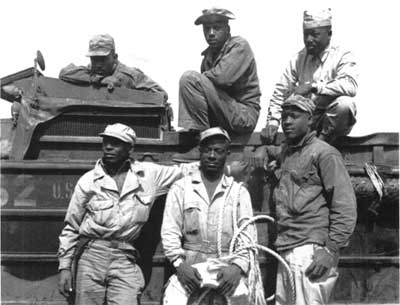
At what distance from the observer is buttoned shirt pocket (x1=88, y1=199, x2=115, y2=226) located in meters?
5.23

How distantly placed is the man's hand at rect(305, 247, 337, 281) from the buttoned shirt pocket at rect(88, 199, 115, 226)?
1.54 metres

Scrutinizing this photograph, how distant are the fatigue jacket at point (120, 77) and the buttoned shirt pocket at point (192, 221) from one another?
69.2 inches

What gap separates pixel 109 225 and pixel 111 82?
1.72 m

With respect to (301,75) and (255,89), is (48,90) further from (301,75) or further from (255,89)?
(301,75)

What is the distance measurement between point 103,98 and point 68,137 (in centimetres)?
51

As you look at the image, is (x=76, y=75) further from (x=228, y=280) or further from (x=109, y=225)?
(x=228, y=280)

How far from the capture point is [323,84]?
234 inches

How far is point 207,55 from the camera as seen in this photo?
6.42 meters

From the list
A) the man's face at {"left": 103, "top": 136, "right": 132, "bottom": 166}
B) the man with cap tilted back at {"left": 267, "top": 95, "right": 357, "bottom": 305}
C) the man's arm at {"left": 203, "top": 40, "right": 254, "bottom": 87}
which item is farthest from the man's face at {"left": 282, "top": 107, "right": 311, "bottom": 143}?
the man's face at {"left": 103, "top": 136, "right": 132, "bottom": 166}

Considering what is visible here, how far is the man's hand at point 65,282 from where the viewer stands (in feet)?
17.1

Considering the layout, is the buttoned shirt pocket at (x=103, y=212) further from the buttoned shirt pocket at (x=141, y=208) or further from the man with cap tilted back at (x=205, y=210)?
the man with cap tilted back at (x=205, y=210)

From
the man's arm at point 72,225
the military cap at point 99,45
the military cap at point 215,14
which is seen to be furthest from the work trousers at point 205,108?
the man's arm at point 72,225

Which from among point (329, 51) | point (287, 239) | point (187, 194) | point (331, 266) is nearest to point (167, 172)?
point (187, 194)

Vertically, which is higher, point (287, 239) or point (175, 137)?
point (175, 137)
